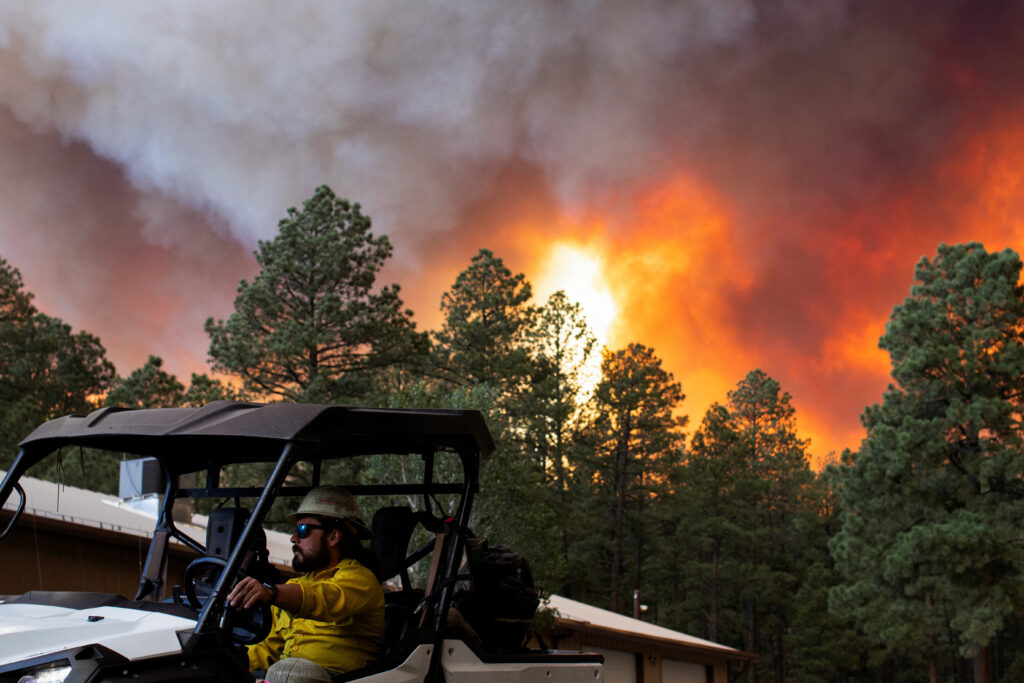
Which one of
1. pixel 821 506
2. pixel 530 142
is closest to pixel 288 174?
pixel 530 142

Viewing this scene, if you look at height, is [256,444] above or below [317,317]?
below

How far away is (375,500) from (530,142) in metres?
31.9

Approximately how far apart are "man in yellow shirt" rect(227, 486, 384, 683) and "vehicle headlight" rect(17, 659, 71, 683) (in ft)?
3.21

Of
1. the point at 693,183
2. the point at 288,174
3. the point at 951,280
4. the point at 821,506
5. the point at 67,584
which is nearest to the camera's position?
the point at 67,584

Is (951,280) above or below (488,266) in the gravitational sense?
below

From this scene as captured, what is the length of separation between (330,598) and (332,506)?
52 centimetres

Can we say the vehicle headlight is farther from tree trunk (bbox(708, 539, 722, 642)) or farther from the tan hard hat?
tree trunk (bbox(708, 539, 722, 642))

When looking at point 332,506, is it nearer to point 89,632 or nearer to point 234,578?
point 234,578

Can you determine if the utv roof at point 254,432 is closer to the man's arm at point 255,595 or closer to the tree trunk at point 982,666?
the man's arm at point 255,595

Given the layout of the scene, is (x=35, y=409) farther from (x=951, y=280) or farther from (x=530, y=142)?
(x=951, y=280)

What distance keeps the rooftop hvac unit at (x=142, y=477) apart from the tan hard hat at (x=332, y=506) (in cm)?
202

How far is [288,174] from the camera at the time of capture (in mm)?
A: 39781

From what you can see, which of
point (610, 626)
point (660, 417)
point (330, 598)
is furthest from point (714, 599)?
point (330, 598)

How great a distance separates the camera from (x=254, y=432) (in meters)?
3.99
